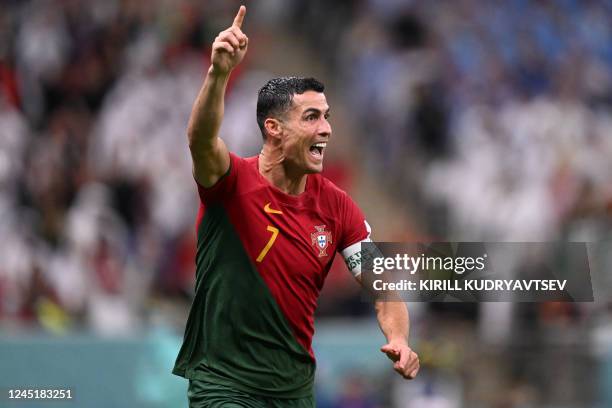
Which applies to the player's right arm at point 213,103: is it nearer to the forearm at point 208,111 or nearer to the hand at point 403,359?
the forearm at point 208,111

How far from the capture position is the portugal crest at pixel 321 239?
664 centimetres

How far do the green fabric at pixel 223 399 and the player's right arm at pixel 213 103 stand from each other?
1.05 meters

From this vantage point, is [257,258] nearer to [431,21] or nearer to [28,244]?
[28,244]

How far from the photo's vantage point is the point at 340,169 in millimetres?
14734

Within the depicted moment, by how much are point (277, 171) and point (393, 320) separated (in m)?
0.98

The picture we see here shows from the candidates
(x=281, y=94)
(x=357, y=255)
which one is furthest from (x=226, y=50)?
(x=357, y=255)

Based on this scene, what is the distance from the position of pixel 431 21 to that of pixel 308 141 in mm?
9703

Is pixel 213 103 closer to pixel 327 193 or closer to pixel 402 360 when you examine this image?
pixel 327 193

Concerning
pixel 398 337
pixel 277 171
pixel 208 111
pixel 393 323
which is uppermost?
pixel 277 171

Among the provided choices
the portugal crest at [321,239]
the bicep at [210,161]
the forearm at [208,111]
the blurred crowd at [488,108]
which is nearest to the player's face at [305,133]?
the portugal crest at [321,239]

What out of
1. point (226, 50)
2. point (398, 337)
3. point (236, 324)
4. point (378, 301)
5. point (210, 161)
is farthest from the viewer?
point (378, 301)

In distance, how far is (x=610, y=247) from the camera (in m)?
11.4

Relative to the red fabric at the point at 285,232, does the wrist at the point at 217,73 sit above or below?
above

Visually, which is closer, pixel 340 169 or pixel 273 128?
pixel 273 128
